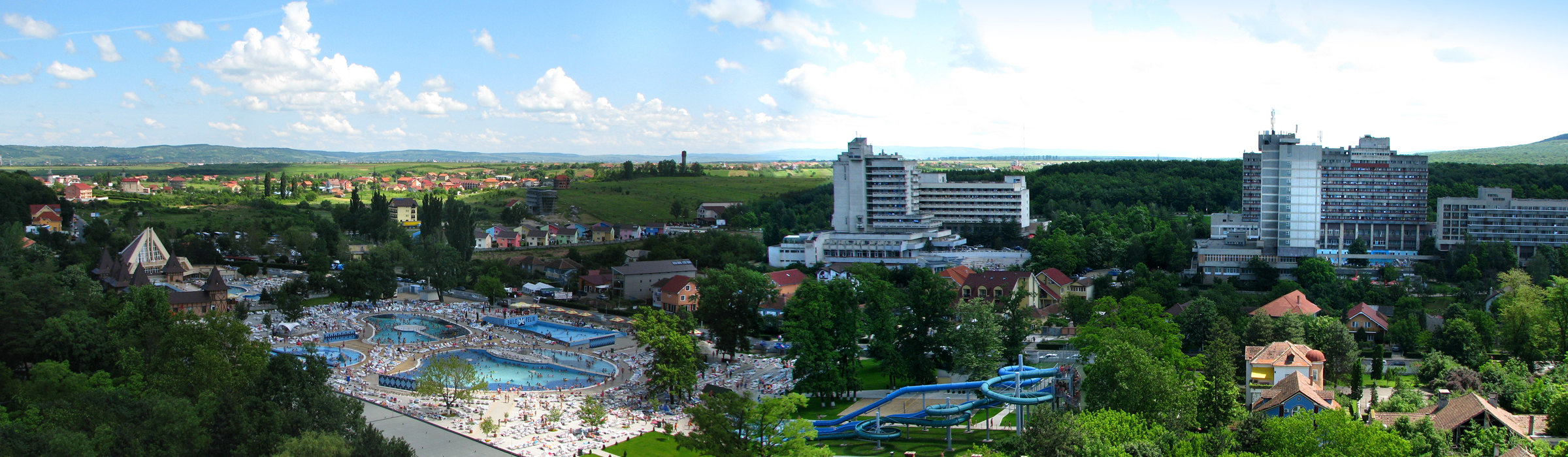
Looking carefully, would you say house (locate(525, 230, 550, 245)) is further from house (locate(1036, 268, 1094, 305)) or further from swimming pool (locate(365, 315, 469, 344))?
house (locate(1036, 268, 1094, 305))

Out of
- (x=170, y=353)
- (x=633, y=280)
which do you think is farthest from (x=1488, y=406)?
(x=633, y=280)

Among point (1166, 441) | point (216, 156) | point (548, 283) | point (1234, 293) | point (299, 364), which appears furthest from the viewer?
point (216, 156)

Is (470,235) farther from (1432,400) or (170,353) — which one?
(1432,400)

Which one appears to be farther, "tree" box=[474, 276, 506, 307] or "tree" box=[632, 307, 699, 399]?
"tree" box=[474, 276, 506, 307]

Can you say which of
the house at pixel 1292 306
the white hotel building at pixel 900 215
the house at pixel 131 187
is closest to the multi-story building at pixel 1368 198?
the house at pixel 1292 306

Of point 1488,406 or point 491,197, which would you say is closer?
point 1488,406

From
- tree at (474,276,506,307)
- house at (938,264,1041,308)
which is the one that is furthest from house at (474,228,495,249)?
house at (938,264,1041,308)
